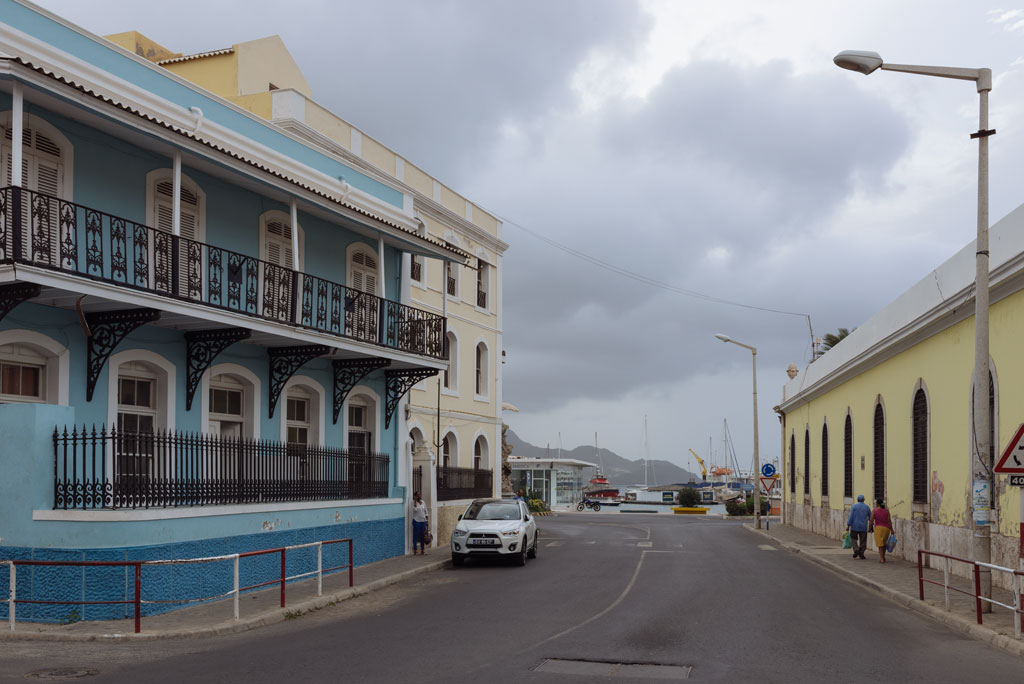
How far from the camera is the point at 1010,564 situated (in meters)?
17.6

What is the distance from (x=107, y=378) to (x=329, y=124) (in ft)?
39.9

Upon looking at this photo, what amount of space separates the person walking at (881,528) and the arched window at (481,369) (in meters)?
15.0

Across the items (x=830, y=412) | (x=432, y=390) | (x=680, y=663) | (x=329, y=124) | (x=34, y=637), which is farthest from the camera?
(x=830, y=412)

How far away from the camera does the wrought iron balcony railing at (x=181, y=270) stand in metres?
13.8

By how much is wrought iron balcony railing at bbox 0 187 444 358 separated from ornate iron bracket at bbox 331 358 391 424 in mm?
554

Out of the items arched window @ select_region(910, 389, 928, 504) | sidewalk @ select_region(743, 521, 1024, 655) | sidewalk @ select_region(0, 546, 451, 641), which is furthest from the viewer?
arched window @ select_region(910, 389, 928, 504)

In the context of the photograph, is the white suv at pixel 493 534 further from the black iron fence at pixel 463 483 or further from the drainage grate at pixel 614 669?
the drainage grate at pixel 614 669

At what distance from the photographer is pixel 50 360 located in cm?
1524

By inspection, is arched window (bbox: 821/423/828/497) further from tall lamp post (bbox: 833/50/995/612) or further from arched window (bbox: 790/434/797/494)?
tall lamp post (bbox: 833/50/995/612)

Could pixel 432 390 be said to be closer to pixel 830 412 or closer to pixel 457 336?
pixel 457 336

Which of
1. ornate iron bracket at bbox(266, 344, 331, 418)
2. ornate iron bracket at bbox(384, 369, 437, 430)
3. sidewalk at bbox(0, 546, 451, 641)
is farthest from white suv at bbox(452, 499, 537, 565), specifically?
ornate iron bracket at bbox(266, 344, 331, 418)

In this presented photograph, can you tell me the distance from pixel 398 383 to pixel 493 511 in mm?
3979

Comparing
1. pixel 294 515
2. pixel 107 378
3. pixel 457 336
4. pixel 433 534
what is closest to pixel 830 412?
pixel 457 336

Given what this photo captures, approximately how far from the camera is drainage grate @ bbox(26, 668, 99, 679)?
10075 mm
